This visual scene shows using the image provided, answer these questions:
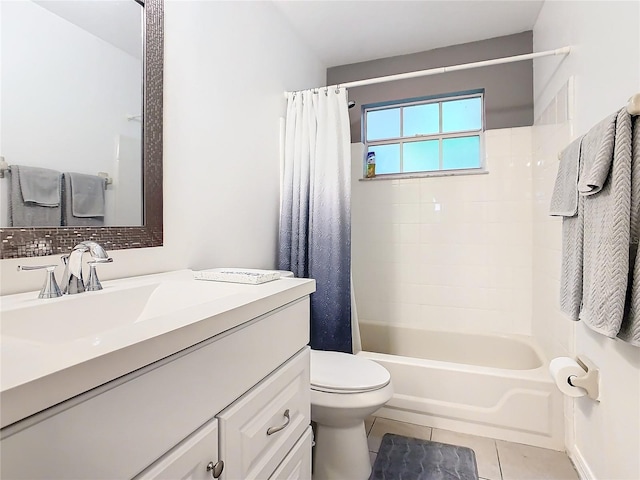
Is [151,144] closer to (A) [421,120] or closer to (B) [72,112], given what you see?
(B) [72,112]

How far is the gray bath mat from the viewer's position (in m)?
1.53

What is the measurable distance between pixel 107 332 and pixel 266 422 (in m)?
0.47

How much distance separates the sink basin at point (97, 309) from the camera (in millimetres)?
720

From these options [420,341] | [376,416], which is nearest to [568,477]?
[376,416]

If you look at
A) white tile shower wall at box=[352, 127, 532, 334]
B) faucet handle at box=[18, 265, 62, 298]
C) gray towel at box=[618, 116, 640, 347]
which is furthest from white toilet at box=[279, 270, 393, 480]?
white tile shower wall at box=[352, 127, 532, 334]

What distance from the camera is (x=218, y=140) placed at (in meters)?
1.56

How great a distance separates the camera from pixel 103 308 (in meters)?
0.89

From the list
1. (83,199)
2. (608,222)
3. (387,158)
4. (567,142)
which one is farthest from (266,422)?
(387,158)

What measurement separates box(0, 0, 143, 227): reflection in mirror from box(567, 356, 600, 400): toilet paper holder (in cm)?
172

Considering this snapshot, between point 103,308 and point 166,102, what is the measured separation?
80 cm

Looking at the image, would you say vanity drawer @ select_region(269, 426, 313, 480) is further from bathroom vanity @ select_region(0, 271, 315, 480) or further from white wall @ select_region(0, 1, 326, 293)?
white wall @ select_region(0, 1, 326, 293)

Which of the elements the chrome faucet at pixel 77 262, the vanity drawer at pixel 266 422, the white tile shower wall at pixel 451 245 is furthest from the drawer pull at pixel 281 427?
the white tile shower wall at pixel 451 245

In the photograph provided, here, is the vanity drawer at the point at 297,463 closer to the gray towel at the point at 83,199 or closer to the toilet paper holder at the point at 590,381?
the gray towel at the point at 83,199

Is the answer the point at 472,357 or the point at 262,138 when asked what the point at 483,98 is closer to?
the point at 262,138
